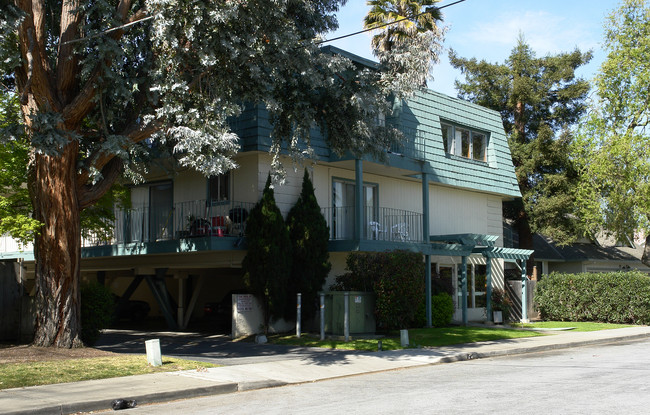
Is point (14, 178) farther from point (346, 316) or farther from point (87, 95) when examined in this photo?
point (346, 316)

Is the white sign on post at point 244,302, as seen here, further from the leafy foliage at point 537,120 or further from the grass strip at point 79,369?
the leafy foliage at point 537,120

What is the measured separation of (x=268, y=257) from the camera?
1842 centimetres

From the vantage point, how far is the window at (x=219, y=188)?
2064 centimetres

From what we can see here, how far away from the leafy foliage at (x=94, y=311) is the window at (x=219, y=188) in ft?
17.2

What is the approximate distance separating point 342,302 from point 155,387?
848cm

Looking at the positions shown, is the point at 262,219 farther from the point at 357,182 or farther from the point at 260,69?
the point at 260,69

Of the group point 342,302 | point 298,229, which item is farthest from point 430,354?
point 298,229

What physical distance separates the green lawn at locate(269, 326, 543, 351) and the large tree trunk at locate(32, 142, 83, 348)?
5.88 m

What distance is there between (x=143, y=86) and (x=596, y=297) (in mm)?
19642

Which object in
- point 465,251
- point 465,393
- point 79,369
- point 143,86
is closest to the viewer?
point 465,393

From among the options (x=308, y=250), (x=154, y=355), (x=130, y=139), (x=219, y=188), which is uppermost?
(x=130, y=139)

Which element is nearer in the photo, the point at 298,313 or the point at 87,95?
the point at 87,95

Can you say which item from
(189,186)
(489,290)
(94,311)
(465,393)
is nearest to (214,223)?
(189,186)

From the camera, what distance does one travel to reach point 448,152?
25812 millimetres
